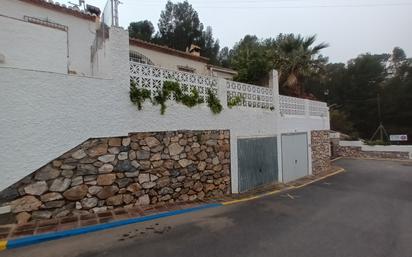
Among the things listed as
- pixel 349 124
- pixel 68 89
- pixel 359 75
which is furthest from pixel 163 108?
pixel 359 75

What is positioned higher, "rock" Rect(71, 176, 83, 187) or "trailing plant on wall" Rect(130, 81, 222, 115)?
"trailing plant on wall" Rect(130, 81, 222, 115)

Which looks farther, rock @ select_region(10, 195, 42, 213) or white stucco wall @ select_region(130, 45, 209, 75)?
white stucco wall @ select_region(130, 45, 209, 75)

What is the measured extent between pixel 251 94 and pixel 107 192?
643 centimetres

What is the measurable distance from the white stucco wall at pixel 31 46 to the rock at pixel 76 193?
3.96 metres

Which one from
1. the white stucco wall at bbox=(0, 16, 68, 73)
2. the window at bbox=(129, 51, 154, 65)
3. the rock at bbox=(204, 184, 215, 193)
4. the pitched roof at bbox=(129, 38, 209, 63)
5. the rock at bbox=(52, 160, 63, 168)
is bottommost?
the rock at bbox=(204, 184, 215, 193)

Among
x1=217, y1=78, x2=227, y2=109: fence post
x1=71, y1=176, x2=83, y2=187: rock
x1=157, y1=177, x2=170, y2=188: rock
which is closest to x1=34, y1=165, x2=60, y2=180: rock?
x1=71, y1=176, x2=83, y2=187: rock

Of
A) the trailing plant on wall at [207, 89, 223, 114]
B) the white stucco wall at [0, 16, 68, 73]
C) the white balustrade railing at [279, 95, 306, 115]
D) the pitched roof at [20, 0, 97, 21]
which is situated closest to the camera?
the white stucco wall at [0, 16, 68, 73]

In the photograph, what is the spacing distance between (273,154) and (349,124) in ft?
94.4

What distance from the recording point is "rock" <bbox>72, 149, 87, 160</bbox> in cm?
582

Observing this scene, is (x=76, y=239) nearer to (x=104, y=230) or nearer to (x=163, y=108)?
(x=104, y=230)

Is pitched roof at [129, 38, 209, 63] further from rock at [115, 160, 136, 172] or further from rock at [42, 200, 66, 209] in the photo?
rock at [42, 200, 66, 209]

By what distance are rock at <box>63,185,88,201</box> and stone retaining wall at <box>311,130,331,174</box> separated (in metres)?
12.2

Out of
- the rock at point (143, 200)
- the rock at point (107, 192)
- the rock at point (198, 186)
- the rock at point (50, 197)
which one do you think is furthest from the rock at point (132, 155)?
the rock at point (198, 186)

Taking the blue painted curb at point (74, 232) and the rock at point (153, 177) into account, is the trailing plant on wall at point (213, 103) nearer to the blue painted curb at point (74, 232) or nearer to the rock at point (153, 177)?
the rock at point (153, 177)
